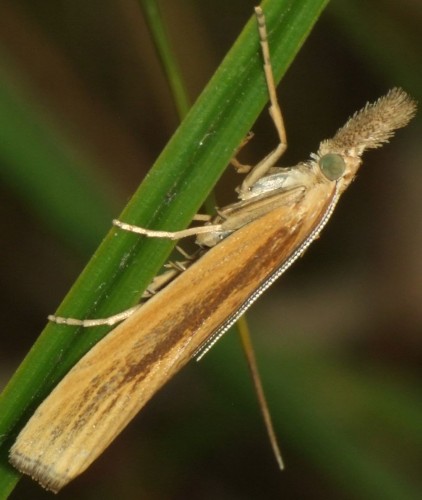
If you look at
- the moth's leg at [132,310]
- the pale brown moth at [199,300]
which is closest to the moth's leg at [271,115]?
the pale brown moth at [199,300]

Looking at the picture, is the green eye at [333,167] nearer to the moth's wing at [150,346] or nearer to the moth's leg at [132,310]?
the moth's wing at [150,346]

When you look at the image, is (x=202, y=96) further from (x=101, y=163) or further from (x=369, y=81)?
(x=369, y=81)

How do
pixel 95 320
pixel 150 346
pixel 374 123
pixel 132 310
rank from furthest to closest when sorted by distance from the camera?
pixel 374 123, pixel 150 346, pixel 132 310, pixel 95 320

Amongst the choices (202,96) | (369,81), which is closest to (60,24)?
(369,81)

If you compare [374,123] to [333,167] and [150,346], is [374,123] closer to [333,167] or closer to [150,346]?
[333,167]

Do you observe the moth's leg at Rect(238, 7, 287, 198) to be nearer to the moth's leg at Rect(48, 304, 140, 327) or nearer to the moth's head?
the moth's head

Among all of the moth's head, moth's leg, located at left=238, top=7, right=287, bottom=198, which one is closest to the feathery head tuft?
the moth's head

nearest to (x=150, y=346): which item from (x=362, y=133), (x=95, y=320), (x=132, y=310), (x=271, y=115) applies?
(x=132, y=310)
